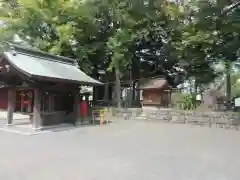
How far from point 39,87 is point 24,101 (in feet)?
9.95

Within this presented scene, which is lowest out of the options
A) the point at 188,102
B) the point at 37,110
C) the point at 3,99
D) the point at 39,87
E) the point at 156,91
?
the point at 37,110

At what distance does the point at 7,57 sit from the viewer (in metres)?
13.4

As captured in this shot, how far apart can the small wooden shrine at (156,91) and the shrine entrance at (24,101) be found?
17.7 meters

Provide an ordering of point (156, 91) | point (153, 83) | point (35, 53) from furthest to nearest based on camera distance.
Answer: point (156, 91)
point (153, 83)
point (35, 53)

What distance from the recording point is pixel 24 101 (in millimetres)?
15953

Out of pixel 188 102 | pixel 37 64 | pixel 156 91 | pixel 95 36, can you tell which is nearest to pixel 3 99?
pixel 95 36

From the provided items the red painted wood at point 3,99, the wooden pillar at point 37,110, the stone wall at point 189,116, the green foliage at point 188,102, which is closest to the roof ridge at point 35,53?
the wooden pillar at point 37,110

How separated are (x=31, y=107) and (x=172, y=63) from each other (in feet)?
74.2

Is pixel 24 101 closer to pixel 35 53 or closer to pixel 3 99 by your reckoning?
pixel 35 53

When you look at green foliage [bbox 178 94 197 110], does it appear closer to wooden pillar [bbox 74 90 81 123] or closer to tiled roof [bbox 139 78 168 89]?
tiled roof [bbox 139 78 168 89]

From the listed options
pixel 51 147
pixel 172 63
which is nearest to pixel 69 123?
pixel 51 147

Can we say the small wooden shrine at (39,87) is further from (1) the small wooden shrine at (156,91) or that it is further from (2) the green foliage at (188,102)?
(1) the small wooden shrine at (156,91)

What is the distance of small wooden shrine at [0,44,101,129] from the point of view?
13.4 meters

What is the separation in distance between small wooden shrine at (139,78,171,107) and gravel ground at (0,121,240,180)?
18.9 m
